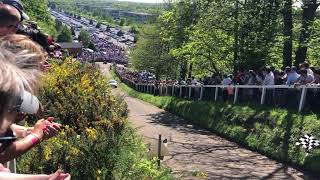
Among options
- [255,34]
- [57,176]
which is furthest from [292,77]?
[57,176]

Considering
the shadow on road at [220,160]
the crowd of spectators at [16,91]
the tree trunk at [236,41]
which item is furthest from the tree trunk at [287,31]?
the crowd of spectators at [16,91]

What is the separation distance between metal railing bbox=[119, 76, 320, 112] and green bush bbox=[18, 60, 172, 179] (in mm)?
6854

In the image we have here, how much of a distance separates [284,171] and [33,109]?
10.5 metres

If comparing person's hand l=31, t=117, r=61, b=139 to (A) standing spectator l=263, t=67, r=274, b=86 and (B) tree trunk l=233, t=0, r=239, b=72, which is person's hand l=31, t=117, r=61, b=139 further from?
(B) tree trunk l=233, t=0, r=239, b=72

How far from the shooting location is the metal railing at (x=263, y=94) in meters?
14.4

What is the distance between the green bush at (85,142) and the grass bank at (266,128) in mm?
5481

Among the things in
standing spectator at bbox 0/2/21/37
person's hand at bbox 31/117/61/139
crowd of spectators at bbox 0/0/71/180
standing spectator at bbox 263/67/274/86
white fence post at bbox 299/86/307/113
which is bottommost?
white fence post at bbox 299/86/307/113

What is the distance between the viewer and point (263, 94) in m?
17.2

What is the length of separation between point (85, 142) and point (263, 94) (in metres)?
11.8

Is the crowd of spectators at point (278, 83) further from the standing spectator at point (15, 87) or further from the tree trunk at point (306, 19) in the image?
the standing spectator at point (15, 87)

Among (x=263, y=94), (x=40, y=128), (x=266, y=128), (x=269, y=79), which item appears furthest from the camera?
(x=263, y=94)

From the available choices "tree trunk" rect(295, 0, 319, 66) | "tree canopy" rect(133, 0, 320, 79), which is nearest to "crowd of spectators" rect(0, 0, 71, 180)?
"tree canopy" rect(133, 0, 320, 79)

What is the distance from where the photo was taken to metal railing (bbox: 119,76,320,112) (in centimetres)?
1437

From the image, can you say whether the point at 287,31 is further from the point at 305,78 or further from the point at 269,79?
the point at 305,78
